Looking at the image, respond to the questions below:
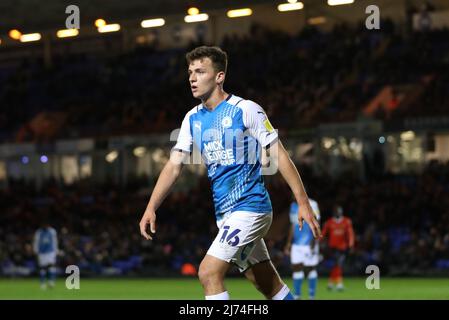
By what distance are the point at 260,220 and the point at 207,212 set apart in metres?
24.4

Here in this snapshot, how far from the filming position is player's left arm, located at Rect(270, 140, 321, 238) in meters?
6.68

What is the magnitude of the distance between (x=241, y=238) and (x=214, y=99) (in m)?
1.11

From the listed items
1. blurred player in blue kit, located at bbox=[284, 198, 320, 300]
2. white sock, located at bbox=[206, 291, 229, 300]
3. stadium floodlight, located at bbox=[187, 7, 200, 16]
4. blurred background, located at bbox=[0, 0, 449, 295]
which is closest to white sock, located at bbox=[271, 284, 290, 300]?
white sock, located at bbox=[206, 291, 229, 300]

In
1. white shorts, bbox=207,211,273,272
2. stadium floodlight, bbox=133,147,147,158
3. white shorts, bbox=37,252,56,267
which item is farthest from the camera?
stadium floodlight, bbox=133,147,147,158

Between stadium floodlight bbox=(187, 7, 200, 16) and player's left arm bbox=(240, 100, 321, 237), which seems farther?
stadium floodlight bbox=(187, 7, 200, 16)

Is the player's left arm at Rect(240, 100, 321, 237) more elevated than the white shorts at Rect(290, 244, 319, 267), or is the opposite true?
the player's left arm at Rect(240, 100, 321, 237)

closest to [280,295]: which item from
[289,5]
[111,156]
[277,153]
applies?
[277,153]

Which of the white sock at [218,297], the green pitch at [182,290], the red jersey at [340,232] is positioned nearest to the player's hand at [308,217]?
the white sock at [218,297]

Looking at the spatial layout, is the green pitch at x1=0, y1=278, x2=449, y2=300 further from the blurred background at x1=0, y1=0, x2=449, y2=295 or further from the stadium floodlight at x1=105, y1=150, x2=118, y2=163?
the stadium floodlight at x1=105, y1=150, x2=118, y2=163

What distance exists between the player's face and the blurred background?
695 inches

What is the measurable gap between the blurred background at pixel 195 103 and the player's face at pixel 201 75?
17.6 metres

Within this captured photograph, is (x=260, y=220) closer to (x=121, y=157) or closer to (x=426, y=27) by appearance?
(x=426, y=27)

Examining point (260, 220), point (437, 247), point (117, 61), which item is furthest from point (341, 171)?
point (260, 220)

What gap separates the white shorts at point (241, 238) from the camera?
23.3ft
